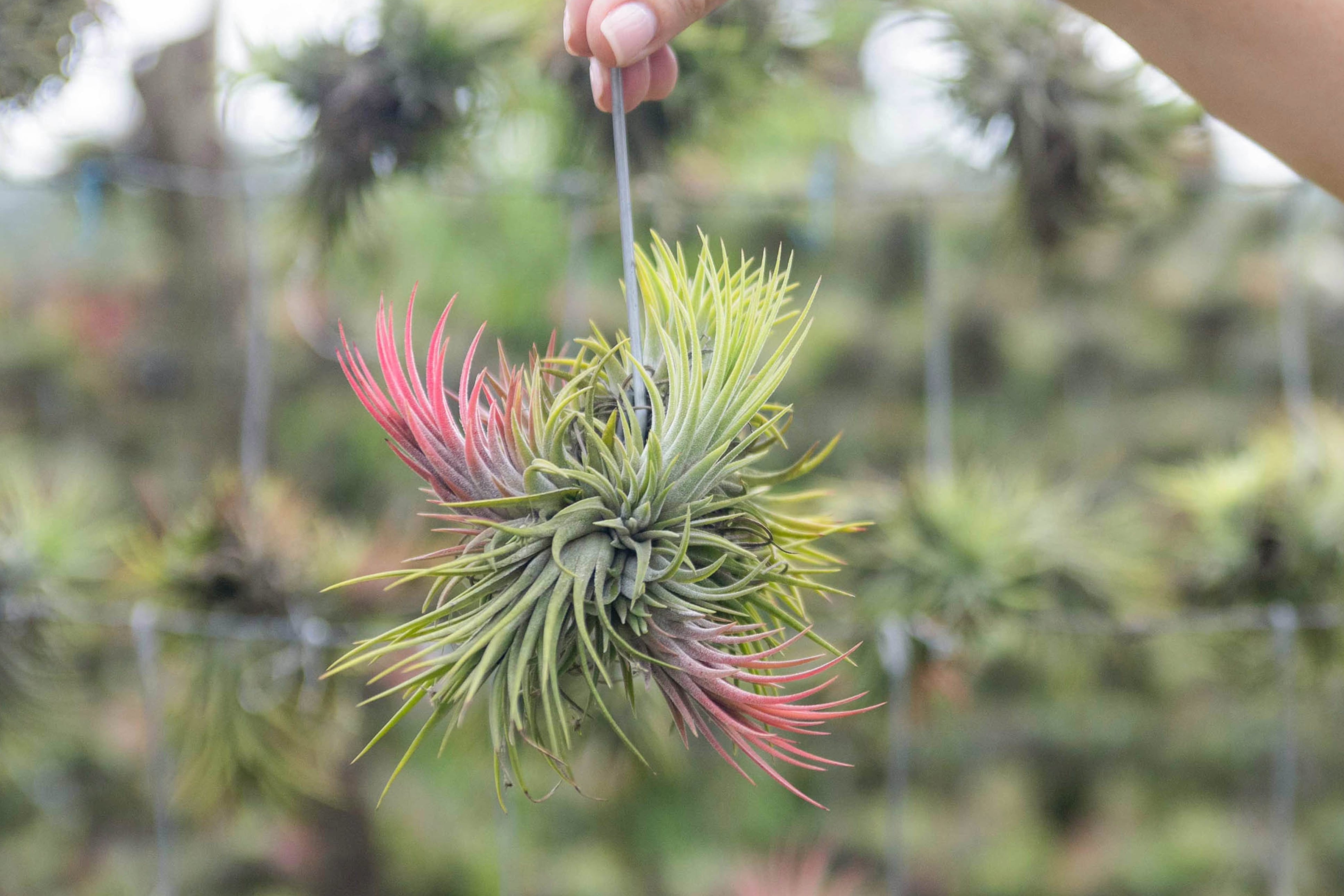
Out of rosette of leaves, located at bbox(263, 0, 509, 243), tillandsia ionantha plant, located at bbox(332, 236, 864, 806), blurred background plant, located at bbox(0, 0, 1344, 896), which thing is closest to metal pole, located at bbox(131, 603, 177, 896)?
blurred background plant, located at bbox(0, 0, 1344, 896)

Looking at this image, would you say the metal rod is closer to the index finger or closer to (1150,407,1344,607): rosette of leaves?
the index finger

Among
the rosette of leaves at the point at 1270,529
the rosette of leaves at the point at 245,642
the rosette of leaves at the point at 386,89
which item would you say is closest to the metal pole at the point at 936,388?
the rosette of leaves at the point at 1270,529

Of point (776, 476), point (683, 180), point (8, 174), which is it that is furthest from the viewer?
point (683, 180)

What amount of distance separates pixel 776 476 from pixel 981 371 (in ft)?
3.28

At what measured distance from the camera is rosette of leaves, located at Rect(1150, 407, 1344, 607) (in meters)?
0.61

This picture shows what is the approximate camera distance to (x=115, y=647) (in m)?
1.23

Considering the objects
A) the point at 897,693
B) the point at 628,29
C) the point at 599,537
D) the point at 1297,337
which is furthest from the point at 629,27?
the point at 1297,337

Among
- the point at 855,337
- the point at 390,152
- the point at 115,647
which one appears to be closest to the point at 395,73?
the point at 390,152

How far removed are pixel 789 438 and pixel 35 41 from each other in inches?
26.8

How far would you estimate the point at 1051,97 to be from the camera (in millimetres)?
585

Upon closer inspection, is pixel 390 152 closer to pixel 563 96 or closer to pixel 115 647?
pixel 563 96

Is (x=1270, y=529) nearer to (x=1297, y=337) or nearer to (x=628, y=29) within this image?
(x=1297, y=337)

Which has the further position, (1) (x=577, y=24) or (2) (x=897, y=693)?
(2) (x=897, y=693)

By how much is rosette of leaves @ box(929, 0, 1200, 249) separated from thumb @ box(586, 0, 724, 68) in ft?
1.32
